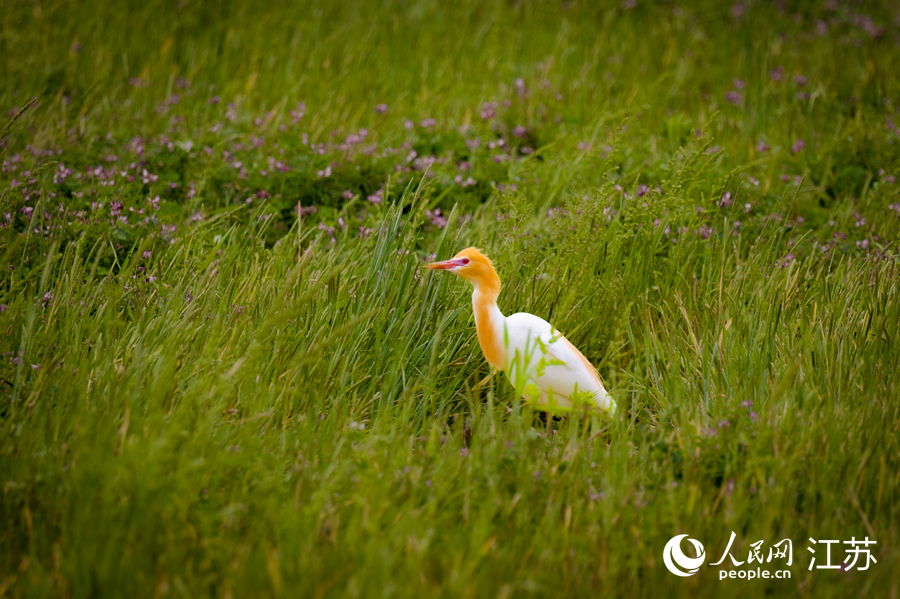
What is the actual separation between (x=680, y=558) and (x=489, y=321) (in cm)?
91

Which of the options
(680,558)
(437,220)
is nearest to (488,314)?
(680,558)

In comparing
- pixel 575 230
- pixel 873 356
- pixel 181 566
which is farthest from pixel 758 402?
pixel 181 566

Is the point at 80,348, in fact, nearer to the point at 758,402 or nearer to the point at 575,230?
the point at 575,230

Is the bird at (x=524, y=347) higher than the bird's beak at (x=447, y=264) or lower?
lower

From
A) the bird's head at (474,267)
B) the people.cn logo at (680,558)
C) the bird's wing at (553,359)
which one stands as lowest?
the people.cn logo at (680,558)

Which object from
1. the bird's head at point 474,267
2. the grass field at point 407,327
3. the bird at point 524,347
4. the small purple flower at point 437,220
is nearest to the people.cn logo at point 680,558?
the grass field at point 407,327

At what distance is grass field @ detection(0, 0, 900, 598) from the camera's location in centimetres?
151

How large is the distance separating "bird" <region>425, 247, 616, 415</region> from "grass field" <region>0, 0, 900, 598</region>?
11 centimetres

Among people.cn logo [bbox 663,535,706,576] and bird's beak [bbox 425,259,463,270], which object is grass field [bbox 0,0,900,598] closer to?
people.cn logo [bbox 663,535,706,576]

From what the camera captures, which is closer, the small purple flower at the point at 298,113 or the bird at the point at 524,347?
the bird at the point at 524,347

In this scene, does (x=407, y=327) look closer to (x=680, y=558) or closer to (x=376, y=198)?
(x=680, y=558)

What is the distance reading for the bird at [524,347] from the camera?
215 centimetres

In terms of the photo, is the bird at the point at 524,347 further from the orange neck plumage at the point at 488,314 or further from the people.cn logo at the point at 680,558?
the people.cn logo at the point at 680,558

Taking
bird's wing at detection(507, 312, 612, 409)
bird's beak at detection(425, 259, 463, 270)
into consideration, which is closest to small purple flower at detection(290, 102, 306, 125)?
bird's beak at detection(425, 259, 463, 270)
